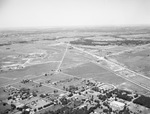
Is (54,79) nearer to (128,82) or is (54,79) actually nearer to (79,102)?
(79,102)

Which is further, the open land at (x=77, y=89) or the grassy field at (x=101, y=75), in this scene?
the grassy field at (x=101, y=75)

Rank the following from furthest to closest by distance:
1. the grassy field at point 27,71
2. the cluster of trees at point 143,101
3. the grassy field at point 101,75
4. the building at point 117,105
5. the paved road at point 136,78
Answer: the grassy field at point 27,71, the paved road at point 136,78, the grassy field at point 101,75, the cluster of trees at point 143,101, the building at point 117,105

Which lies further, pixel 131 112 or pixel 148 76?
pixel 148 76

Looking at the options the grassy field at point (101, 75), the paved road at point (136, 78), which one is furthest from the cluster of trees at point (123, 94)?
the paved road at point (136, 78)

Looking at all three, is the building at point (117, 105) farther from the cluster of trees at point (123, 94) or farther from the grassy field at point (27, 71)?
the grassy field at point (27, 71)

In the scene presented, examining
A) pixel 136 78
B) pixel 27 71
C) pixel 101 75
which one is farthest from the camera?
pixel 27 71

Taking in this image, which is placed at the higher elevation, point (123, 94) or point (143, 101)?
point (143, 101)

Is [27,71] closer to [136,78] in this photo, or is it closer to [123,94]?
[123,94]

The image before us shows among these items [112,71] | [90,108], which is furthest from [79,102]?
[112,71]

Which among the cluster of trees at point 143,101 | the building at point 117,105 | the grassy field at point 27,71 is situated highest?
the cluster of trees at point 143,101

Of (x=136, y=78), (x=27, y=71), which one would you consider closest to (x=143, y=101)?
(x=136, y=78)

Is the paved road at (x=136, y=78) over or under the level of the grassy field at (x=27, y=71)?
over
